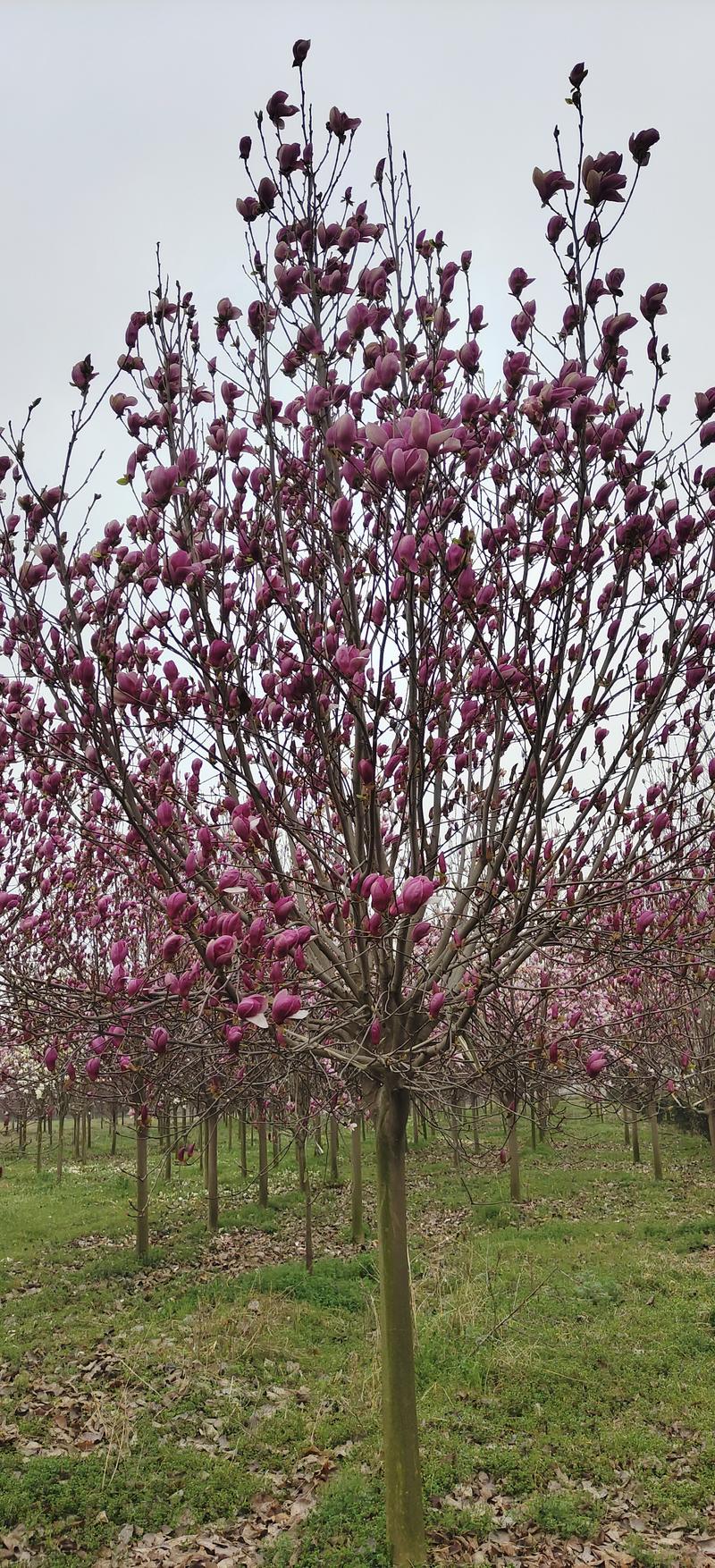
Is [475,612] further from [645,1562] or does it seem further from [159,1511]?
[159,1511]

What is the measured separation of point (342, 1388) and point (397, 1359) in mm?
3086

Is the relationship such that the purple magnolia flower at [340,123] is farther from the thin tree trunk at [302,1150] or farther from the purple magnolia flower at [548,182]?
the thin tree trunk at [302,1150]

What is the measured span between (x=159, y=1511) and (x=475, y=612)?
5.97 metres

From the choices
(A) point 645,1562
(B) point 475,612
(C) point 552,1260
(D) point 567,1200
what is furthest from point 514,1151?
(B) point 475,612

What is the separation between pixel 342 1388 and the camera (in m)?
6.84

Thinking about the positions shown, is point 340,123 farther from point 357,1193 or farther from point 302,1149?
point 357,1193

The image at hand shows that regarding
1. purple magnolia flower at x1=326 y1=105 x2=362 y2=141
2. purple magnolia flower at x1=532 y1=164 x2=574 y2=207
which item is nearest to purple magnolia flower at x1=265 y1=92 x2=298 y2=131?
purple magnolia flower at x1=326 y1=105 x2=362 y2=141

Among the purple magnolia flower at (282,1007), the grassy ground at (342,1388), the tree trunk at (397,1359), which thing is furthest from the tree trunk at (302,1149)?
the purple magnolia flower at (282,1007)

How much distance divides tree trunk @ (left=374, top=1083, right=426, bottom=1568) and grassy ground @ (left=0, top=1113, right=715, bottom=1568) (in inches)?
17.5

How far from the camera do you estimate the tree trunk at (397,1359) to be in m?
4.38

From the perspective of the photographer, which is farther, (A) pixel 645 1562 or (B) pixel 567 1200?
(B) pixel 567 1200

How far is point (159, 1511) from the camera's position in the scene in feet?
17.5

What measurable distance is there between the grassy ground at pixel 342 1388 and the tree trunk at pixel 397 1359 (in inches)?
A: 17.5

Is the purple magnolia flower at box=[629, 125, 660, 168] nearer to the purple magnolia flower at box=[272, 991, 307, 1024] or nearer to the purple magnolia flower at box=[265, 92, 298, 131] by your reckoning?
the purple magnolia flower at box=[265, 92, 298, 131]
